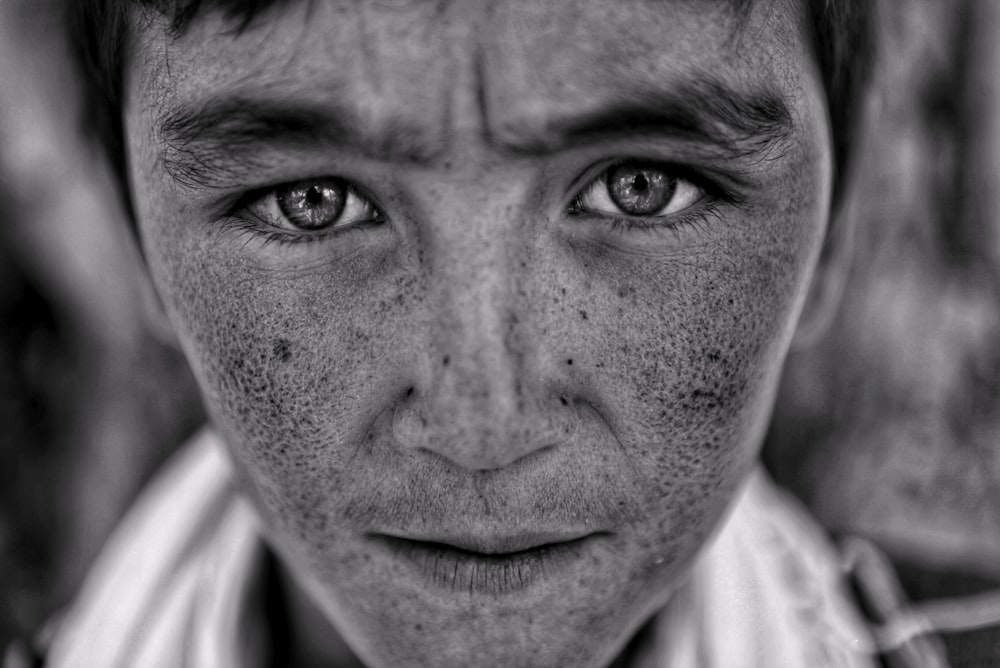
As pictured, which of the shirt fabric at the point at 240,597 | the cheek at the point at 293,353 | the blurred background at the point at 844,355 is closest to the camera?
the cheek at the point at 293,353

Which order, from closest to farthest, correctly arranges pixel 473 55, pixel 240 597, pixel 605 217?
pixel 473 55
pixel 605 217
pixel 240 597

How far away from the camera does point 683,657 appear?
152 centimetres

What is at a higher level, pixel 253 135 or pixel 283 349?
pixel 253 135

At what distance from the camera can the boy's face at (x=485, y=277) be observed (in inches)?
35.3

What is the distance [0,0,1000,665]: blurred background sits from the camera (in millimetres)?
2160

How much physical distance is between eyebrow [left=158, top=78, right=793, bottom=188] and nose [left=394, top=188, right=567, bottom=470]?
83 mm

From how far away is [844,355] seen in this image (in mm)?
2359

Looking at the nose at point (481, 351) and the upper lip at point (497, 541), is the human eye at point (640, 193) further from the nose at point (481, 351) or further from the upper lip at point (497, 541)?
the upper lip at point (497, 541)

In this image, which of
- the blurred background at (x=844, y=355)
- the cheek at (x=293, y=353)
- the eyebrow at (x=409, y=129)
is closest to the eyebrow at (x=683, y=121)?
the eyebrow at (x=409, y=129)

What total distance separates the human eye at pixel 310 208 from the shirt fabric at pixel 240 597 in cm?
62

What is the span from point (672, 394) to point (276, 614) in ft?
2.89

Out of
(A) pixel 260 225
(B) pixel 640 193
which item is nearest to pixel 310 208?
(A) pixel 260 225

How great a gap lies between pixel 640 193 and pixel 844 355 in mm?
1518

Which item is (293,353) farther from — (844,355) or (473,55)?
(844,355)
